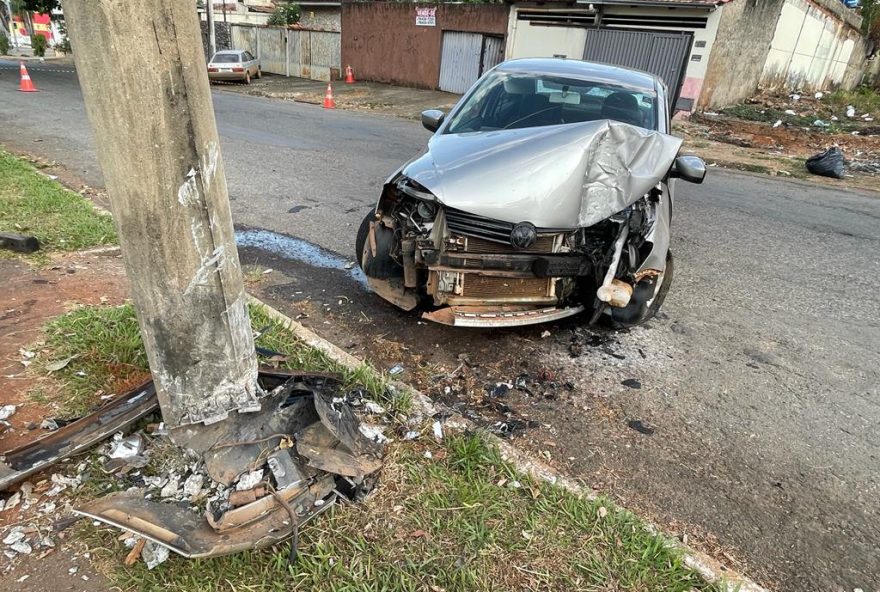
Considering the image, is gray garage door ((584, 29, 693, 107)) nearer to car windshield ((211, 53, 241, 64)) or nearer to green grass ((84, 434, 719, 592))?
green grass ((84, 434, 719, 592))

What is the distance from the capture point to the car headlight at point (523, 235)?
334 cm

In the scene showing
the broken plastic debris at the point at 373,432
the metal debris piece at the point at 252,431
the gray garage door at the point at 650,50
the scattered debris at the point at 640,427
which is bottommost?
the scattered debris at the point at 640,427

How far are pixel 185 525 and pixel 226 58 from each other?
82.8ft

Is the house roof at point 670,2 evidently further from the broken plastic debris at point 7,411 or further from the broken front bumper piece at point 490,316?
the broken plastic debris at point 7,411

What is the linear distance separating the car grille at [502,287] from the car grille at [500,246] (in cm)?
17

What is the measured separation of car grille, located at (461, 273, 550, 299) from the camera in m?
3.56

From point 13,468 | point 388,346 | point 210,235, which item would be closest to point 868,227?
point 388,346

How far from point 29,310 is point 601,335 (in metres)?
3.92

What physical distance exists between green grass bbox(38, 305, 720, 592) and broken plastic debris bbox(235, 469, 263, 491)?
257 millimetres

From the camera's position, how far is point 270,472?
2.28 m

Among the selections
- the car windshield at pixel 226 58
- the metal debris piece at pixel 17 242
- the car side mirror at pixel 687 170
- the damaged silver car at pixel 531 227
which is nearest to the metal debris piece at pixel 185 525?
the damaged silver car at pixel 531 227

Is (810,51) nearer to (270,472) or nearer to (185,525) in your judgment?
(270,472)

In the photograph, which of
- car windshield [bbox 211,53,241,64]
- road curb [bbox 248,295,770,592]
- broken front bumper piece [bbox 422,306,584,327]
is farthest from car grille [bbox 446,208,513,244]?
car windshield [bbox 211,53,241,64]

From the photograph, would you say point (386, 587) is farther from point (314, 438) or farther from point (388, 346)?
point (388, 346)
